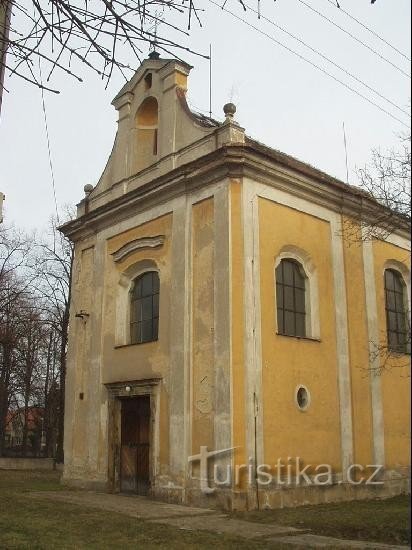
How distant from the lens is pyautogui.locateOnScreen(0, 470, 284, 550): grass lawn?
8.48 m

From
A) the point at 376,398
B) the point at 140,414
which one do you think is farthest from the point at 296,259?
the point at 140,414

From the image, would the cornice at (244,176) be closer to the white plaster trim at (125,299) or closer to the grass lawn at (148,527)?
the white plaster trim at (125,299)

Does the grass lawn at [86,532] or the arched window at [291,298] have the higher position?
the arched window at [291,298]

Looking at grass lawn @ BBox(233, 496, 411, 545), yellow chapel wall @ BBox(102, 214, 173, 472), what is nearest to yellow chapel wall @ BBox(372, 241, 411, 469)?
grass lawn @ BBox(233, 496, 411, 545)

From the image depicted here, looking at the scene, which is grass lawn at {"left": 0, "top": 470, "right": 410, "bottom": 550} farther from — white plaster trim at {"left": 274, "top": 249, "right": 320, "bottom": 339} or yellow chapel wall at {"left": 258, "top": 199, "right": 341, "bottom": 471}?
white plaster trim at {"left": 274, "top": 249, "right": 320, "bottom": 339}

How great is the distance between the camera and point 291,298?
1466cm

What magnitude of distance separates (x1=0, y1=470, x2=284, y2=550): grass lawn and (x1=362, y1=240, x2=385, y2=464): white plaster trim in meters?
6.95

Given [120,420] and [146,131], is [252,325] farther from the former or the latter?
[146,131]

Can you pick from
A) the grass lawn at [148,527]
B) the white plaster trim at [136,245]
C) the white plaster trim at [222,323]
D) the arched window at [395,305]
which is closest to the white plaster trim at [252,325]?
the white plaster trim at [222,323]

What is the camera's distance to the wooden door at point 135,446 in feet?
48.5

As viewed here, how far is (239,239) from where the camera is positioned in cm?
1364

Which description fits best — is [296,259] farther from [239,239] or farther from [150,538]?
[150,538]

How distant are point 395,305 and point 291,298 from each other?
179 inches

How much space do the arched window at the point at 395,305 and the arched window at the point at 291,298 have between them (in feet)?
11.3
